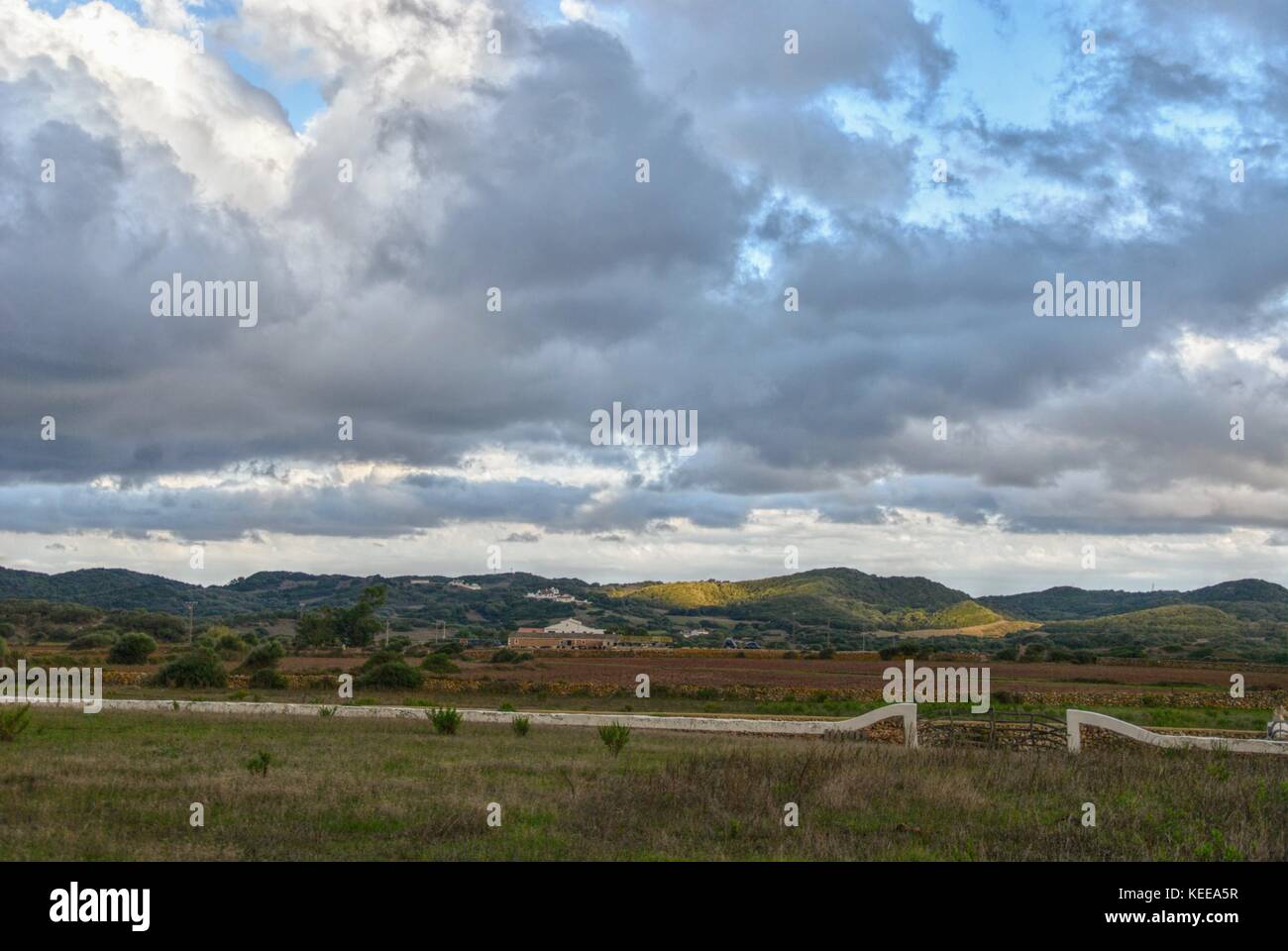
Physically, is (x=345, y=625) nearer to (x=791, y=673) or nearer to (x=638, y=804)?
(x=791, y=673)

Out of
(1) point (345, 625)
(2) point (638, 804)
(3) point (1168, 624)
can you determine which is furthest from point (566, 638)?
(2) point (638, 804)

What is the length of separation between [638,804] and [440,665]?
177 ft

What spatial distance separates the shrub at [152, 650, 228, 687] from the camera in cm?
4878

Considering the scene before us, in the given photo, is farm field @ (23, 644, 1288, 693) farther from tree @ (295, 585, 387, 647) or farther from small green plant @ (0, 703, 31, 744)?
small green plant @ (0, 703, 31, 744)

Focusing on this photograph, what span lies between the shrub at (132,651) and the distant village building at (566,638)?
37.0 metres

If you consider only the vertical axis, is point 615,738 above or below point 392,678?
above

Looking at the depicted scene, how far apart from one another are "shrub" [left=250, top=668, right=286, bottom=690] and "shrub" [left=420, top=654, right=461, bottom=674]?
497 inches

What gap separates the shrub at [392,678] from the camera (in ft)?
169

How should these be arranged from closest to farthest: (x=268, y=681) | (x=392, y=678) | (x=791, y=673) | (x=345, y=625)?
1. (x=268, y=681)
2. (x=392, y=678)
3. (x=791, y=673)
4. (x=345, y=625)

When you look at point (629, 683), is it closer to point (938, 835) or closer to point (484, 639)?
point (938, 835)

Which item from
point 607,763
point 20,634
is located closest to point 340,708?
point 607,763

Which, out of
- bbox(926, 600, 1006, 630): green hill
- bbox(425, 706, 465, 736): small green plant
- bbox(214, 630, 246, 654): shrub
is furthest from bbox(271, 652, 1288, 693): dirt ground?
bbox(926, 600, 1006, 630): green hill

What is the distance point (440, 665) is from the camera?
2579 inches

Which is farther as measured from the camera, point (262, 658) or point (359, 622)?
point (359, 622)
